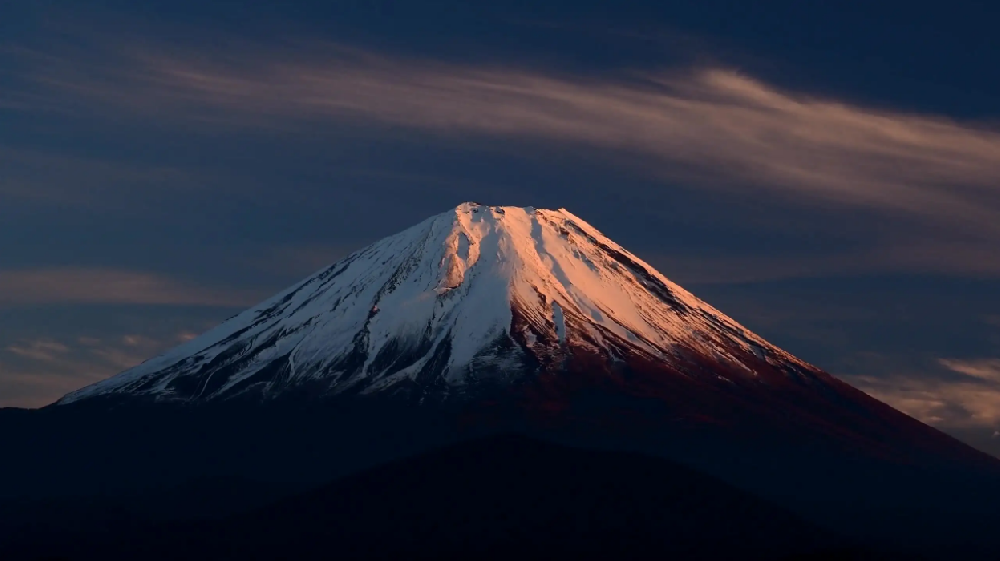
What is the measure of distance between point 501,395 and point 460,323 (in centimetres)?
1353

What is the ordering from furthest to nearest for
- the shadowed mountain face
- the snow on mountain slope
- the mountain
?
the snow on mountain slope → the mountain → the shadowed mountain face

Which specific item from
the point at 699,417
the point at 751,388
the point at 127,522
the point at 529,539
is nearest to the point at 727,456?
the point at 699,417

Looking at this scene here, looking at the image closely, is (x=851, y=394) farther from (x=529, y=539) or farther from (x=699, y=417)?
(x=529, y=539)

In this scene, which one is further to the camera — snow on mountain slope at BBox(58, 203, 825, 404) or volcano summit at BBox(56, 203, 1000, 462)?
snow on mountain slope at BBox(58, 203, 825, 404)

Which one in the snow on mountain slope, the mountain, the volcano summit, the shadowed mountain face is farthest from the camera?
the snow on mountain slope

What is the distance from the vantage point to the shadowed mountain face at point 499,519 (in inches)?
5103

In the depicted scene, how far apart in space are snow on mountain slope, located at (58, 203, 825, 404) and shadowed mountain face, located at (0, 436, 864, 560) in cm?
2015

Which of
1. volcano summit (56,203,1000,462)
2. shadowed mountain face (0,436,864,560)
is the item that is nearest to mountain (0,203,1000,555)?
volcano summit (56,203,1000,462)

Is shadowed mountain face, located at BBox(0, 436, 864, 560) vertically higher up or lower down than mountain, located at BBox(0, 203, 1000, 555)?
lower down

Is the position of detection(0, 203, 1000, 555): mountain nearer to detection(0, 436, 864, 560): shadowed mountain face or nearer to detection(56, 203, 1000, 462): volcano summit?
detection(56, 203, 1000, 462): volcano summit

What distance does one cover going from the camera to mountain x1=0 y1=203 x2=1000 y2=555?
516 feet

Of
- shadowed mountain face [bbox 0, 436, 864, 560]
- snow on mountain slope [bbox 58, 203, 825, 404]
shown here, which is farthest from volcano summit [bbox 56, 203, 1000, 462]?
shadowed mountain face [bbox 0, 436, 864, 560]

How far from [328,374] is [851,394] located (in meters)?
61.7

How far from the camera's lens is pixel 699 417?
527ft
